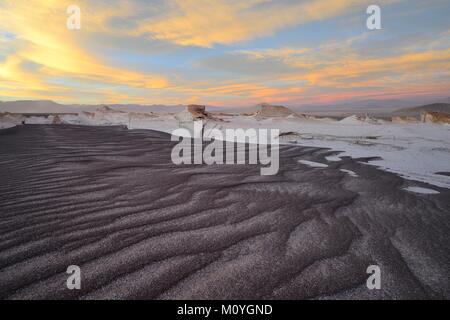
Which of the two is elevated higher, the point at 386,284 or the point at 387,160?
the point at 387,160

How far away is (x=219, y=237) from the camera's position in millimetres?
1773

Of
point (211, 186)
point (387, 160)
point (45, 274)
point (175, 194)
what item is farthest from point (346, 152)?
point (45, 274)

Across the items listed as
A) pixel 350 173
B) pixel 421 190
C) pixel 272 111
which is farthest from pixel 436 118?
pixel 421 190

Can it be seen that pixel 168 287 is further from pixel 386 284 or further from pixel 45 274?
pixel 386 284

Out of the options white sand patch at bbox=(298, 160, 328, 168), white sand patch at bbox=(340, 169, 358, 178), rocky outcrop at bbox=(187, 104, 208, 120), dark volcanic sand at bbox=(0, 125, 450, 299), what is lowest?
dark volcanic sand at bbox=(0, 125, 450, 299)

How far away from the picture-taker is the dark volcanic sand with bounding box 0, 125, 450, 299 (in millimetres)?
1298

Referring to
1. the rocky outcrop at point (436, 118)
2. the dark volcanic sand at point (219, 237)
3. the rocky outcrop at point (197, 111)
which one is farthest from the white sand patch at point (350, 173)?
the rocky outcrop at point (197, 111)

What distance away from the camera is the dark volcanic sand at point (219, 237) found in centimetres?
130

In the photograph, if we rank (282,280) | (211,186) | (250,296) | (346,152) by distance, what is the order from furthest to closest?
(346,152)
(211,186)
(282,280)
(250,296)

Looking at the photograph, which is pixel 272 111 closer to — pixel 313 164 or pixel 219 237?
pixel 313 164

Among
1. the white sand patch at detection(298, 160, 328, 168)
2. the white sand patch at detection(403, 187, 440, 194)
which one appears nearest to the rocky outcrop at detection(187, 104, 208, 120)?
the white sand patch at detection(298, 160, 328, 168)

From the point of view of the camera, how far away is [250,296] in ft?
4.08

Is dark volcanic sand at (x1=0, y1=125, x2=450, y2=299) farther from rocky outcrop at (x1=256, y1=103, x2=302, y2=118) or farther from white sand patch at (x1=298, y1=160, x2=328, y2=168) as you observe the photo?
rocky outcrop at (x1=256, y1=103, x2=302, y2=118)

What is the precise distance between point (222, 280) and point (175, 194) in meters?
1.43
